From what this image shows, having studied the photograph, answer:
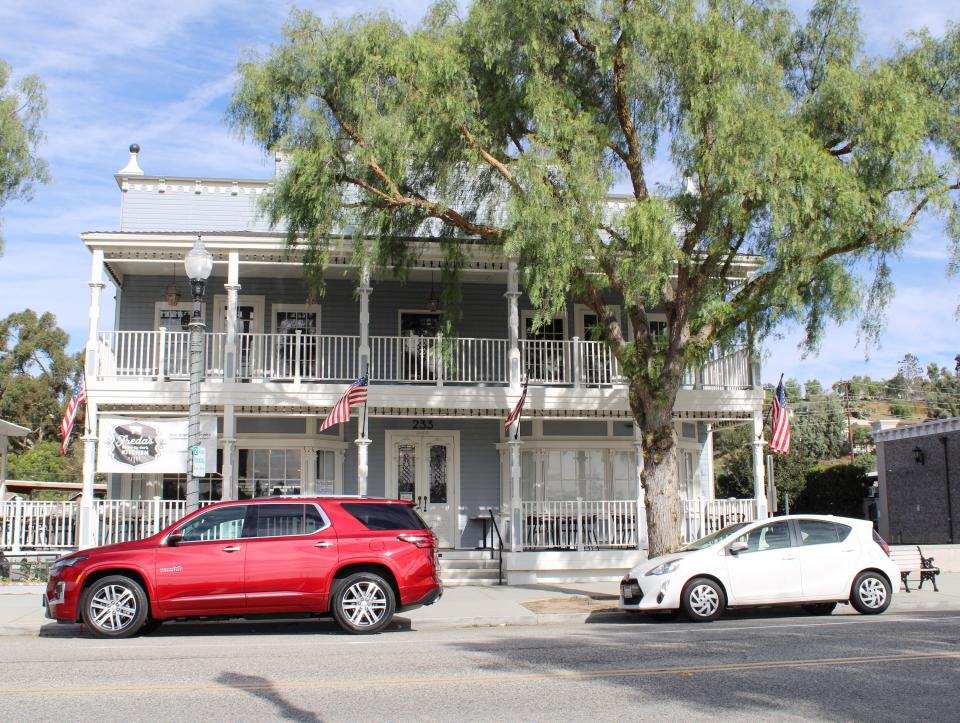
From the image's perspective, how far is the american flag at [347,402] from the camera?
16.8 m

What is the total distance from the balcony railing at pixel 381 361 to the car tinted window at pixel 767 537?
5700 millimetres

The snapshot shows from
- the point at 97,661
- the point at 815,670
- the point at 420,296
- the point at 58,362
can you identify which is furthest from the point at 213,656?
the point at 58,362

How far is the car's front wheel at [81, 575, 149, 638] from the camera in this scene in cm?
1112

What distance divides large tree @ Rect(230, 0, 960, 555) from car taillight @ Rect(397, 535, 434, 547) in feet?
13.2

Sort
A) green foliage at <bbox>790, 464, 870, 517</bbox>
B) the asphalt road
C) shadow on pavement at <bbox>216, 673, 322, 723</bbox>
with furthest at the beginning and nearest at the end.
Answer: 1. green foliage at <bbox>790, 464, 870, 517</bbox>
2. the asphalt road
3. shadow on pavement at <bbox>216, 673, 322, 723</bbox>

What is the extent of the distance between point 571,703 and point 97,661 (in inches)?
195

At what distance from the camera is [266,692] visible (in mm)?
7586

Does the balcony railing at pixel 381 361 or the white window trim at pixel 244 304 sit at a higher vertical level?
the white window trim at pixel 244 304

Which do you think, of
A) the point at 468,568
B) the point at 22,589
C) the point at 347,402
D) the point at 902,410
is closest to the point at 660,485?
the point at 468,568

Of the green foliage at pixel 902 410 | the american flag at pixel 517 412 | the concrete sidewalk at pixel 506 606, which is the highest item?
the green foliage at pixel 902 410

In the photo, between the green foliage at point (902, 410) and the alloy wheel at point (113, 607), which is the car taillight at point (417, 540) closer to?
the alloy wheel at point (113, 607)

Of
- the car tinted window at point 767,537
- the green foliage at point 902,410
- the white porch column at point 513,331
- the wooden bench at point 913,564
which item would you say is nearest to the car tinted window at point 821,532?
the car tinted window at point 767,537

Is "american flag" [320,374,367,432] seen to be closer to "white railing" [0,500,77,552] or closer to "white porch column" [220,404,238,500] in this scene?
"white porch column" [220,404,238,500]

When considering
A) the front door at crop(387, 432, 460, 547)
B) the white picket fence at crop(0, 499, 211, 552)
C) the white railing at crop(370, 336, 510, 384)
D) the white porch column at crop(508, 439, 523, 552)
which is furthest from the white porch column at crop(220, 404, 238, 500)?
the white porch column at crop(508, 439, 523, 552)
